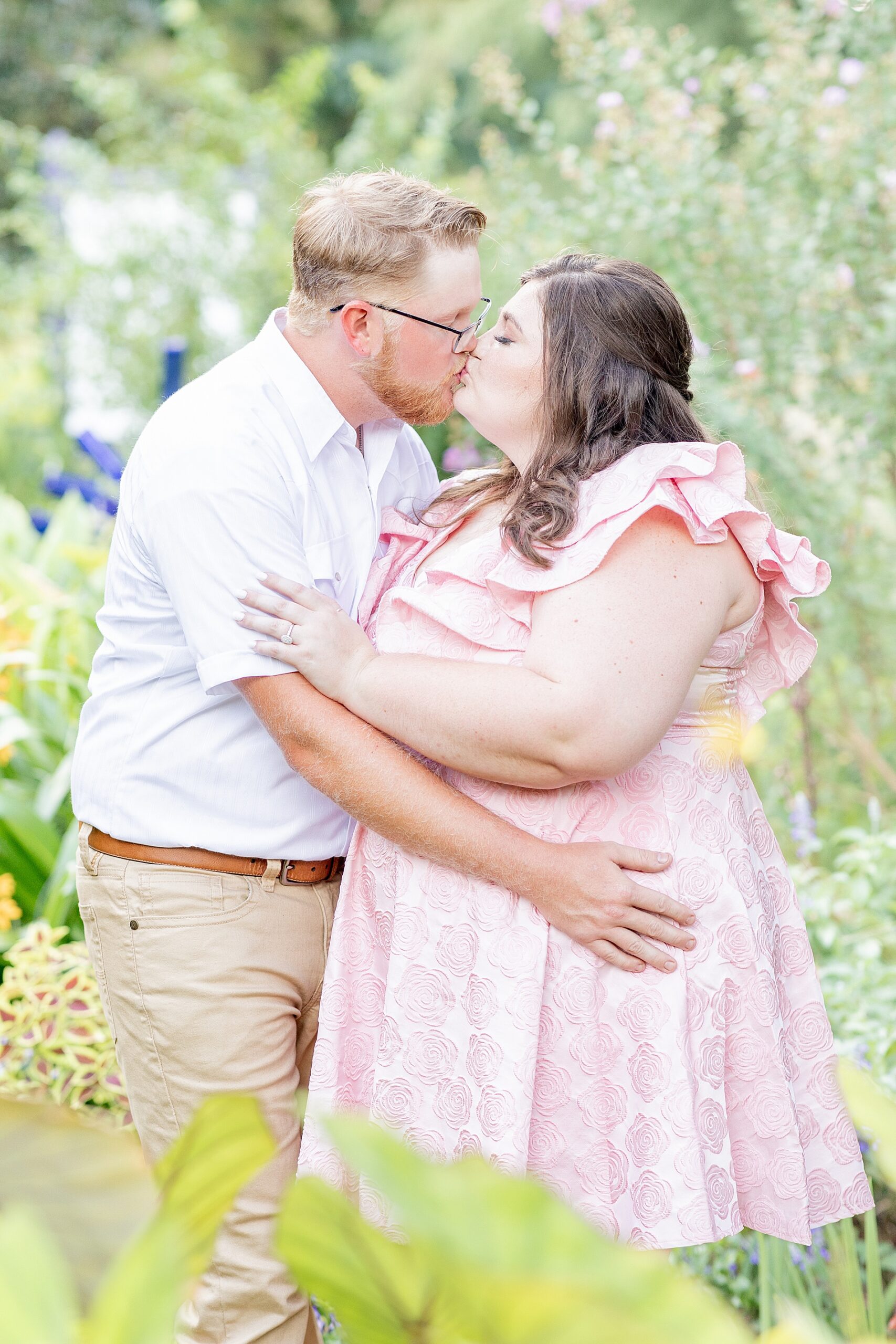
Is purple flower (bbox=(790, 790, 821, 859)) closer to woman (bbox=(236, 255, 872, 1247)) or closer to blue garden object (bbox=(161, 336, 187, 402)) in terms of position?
woman (bbox=(236, 255, 872, 1247))

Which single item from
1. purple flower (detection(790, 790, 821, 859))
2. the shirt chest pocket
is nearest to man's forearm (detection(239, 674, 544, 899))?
the shirt chest pocket

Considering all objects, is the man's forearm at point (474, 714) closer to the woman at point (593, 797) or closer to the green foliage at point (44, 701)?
the woman at point (593, 797)

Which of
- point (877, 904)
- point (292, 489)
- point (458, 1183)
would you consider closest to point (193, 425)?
point (292, 489)

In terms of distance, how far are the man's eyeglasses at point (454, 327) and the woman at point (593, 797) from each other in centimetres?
9

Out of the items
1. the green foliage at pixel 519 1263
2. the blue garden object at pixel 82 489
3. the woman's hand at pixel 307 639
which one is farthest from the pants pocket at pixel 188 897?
the blue garden object at pixel 82 489

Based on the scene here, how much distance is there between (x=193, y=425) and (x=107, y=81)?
29.2 ft

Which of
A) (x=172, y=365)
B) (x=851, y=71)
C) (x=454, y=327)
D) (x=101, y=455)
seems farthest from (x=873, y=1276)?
(x=172, y=365)

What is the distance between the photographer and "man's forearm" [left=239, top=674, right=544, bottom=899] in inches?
66.3

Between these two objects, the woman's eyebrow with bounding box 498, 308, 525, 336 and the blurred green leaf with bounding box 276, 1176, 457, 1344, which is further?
the woman's eyebrow with bounding box 498, 308, 525, 336

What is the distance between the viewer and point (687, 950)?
1718 mm

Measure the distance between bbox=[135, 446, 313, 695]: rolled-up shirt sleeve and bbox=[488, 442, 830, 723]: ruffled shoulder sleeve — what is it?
13.6 inches

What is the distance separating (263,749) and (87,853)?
37 centimetres

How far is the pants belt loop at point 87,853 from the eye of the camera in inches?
77.5

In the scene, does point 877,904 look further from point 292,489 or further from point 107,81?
point 107,81
